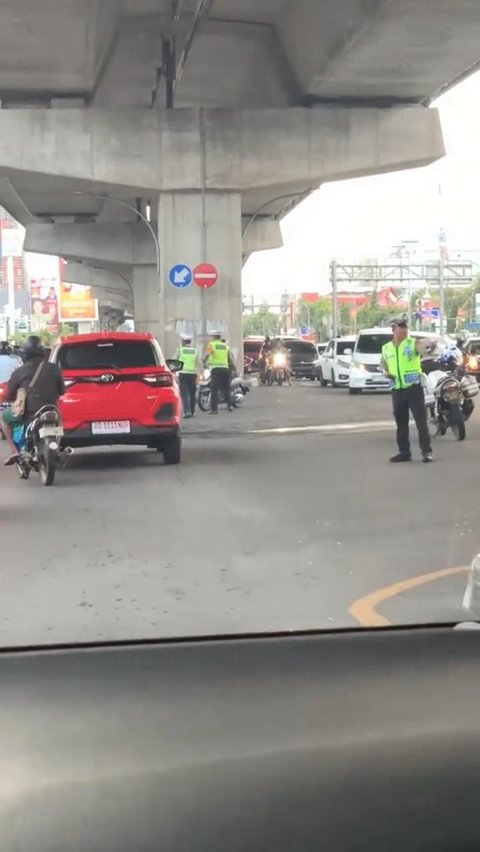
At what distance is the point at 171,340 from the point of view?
25875mm

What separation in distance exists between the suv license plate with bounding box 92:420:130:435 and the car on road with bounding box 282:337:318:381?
26586 mm

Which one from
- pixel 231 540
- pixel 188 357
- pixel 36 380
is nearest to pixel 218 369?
pixel 188 357

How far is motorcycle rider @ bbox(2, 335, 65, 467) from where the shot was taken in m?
11.3

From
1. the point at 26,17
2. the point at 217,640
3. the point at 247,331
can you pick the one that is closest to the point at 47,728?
the point at 217,640

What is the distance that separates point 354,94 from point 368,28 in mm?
6201

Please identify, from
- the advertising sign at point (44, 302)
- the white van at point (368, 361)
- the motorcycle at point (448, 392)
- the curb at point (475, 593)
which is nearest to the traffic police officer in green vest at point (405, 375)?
the motorcycle at point (448, 392)

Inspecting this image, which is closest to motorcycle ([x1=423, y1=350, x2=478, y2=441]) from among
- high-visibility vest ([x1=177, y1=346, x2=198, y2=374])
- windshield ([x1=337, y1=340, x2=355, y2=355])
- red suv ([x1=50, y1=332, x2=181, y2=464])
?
red suv ([x1=50, y1=332, x2=181, y2=464])

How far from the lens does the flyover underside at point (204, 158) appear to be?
951 inches

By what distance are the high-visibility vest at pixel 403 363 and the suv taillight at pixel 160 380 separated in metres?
2.50

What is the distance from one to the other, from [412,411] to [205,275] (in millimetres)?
11456

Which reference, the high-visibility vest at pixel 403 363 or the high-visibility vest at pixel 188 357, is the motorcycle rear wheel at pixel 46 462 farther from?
the high-visibility vest at pixel 188 357

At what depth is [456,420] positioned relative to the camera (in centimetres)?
1496

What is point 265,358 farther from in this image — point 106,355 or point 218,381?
point 106,355

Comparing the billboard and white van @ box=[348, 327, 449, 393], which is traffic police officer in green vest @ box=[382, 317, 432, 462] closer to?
white van @ box=[348, 327, 449, 393]
